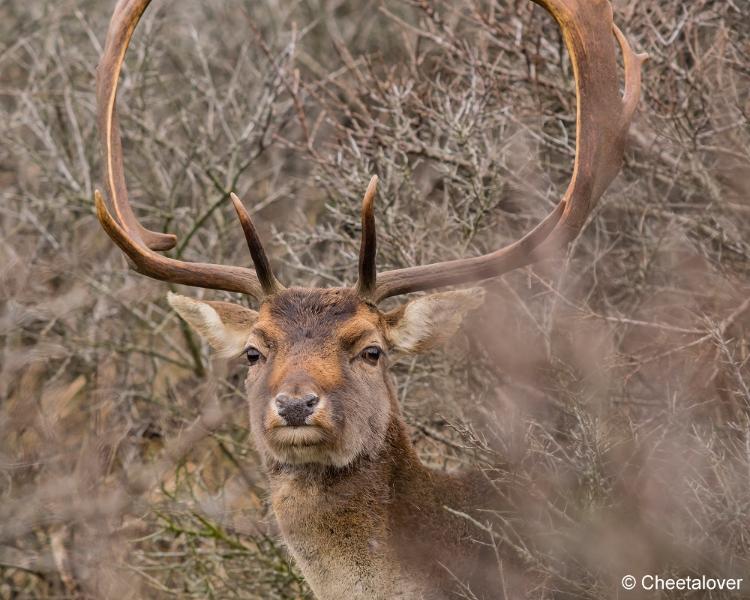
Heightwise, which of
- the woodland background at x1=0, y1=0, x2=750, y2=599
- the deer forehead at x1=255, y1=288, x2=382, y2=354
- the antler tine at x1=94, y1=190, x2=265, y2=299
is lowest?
the woodland background at x1=0, y1=0, x2=750, y2=599

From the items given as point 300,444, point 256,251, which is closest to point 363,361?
point 300,444

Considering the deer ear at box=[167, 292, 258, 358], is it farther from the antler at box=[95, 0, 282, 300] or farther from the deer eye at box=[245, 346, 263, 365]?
the deer eye at box=[245, 346, 263, 365]

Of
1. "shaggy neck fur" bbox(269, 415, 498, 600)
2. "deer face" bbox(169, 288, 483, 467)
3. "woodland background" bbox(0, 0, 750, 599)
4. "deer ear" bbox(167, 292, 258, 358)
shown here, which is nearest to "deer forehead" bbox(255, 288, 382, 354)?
"deer face" bbox(169, 288, 483, 467)

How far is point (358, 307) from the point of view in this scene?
4961 mm

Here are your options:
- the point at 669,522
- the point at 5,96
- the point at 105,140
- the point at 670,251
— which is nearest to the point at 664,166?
the point at 670,251

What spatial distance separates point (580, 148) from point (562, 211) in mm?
289

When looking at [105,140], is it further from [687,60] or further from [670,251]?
[687,60]

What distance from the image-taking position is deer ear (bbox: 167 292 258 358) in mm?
5332

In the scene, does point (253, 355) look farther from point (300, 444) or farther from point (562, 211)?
point (562, 211)

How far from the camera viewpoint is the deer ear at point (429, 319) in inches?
200

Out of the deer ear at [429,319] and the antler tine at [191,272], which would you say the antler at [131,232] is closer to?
the antler tine at [191,272]

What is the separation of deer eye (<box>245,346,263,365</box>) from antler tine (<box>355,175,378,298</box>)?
0.52 meters

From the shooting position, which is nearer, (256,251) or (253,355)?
(256,251)

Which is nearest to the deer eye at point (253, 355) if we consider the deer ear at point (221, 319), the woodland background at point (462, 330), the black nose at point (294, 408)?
the deer ear at point (221, 319)
